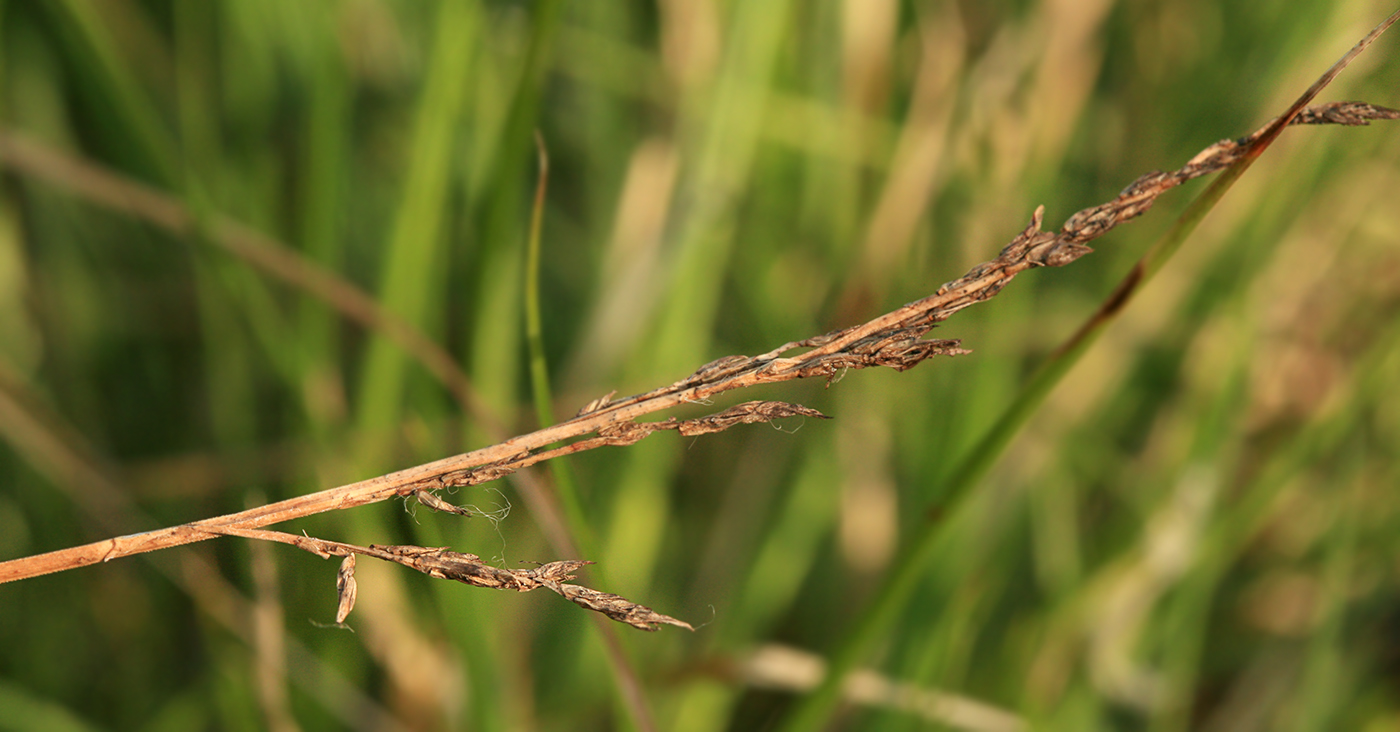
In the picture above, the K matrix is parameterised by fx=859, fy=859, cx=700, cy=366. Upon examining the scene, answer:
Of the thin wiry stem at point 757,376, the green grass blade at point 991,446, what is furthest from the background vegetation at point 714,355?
the thin wiry stem at point 757,376

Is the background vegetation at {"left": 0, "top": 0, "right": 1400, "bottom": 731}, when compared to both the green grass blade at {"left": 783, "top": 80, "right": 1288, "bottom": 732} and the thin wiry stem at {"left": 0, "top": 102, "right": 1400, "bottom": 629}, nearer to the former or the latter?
the green grass blade at {"left": 783, "top": 80, "right": 1288, "bottom": 732}

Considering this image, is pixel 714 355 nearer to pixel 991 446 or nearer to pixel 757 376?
pixel 991 446

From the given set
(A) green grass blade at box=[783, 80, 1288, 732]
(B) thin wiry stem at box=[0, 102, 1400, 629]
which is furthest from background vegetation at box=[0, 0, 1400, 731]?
(B) thin wiry stem at box=[0, 102, 1400, 629]

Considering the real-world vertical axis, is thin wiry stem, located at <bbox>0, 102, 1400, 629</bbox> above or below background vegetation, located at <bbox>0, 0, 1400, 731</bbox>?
below

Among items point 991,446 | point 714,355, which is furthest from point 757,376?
point 714,355

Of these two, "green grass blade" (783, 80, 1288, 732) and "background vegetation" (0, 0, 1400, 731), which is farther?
"background vegetation" (0, 0, 1400, 731)

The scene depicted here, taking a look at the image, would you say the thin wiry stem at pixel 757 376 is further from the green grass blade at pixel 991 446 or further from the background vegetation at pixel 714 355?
the background vegetation at pixel 714 355

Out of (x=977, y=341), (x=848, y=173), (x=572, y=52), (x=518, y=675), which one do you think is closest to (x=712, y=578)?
(x=518, y=675)

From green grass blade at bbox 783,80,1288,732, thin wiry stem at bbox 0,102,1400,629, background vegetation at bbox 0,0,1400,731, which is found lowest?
thin wiry stem at bbox 0,102,1400,629
